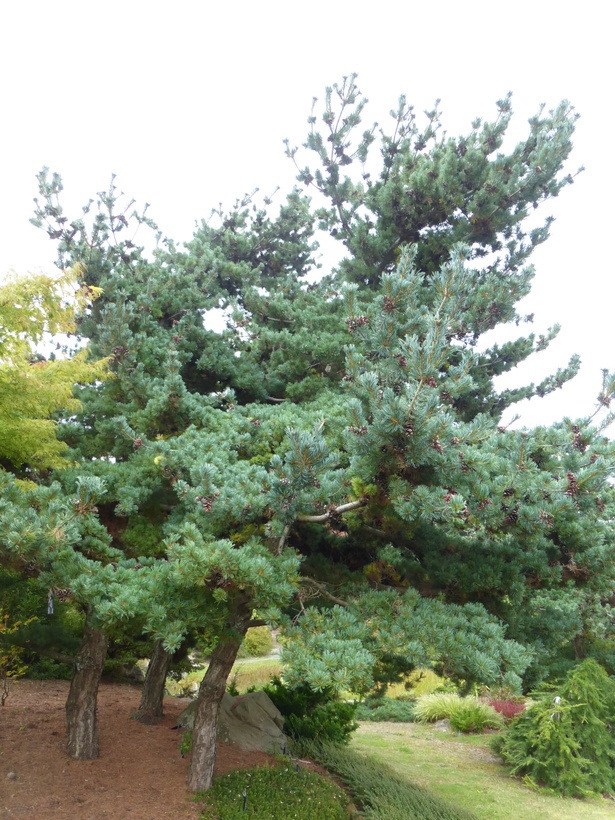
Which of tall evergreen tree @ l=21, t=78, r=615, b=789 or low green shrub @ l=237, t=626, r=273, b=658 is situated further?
low green shrub @ l=237, t=626, r=273, b=658

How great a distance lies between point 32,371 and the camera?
19.8 feet

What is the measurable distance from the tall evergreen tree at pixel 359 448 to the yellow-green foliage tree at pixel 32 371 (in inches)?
22.6

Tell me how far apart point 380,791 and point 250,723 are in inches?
→ 75.8

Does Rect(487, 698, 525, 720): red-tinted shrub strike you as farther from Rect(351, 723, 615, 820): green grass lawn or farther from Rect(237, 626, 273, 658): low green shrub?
Rect(237, 626, 273, 658): low green shrub

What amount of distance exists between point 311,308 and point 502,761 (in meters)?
9.03

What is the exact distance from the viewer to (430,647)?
15.0ft

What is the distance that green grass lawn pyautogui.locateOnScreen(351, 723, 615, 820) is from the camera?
8266 mm

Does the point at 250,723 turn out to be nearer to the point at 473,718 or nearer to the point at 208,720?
the point at 208,720

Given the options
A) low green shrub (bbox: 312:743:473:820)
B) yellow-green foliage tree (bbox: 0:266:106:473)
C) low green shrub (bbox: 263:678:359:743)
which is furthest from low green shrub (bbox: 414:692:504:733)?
yellow-green foliage tree (bbox: 0:266:106:473)

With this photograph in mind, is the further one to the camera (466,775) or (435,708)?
(435,708)

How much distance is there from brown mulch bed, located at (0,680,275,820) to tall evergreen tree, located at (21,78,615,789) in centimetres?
62

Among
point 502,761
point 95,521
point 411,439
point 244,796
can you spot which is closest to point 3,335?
point 95,521

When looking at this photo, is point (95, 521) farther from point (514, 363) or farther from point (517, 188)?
point (517, 188)

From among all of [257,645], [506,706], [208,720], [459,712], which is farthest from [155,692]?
[257,645]
